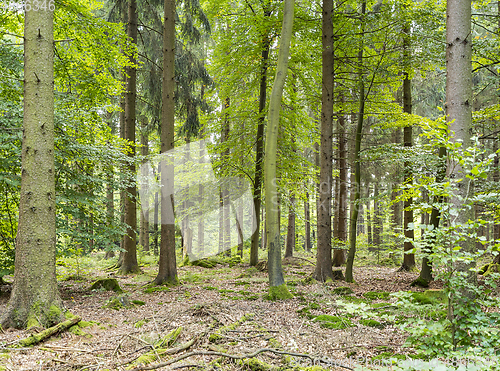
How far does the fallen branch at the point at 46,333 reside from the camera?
142 inches

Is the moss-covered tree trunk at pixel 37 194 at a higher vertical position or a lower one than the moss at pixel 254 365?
higher

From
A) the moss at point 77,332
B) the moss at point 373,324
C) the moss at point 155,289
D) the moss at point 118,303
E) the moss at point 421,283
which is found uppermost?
the moss at point 77,332

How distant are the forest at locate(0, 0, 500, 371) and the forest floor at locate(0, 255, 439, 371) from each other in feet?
0.11

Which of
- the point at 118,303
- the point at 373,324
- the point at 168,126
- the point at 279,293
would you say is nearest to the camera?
the point at 373,324

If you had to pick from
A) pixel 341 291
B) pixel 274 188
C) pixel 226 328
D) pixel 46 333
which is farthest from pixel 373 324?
pixel 46 333

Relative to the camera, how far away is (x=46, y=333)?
389 cm

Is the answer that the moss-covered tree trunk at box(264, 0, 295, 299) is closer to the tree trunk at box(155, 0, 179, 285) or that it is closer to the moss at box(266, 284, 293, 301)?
the moss at box(266, 284, 293, 301)

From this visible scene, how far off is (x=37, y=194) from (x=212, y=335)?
3.07 m

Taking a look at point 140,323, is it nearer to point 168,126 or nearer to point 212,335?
point 212,335

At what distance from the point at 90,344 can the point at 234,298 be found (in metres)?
3.55

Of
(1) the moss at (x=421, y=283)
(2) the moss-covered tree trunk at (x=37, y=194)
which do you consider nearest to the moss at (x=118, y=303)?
(2) the moss-covered tree trunk at (x=37, y=194)

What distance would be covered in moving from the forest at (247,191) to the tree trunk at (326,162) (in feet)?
0.13

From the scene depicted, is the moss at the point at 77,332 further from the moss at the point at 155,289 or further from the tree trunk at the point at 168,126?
the tree trunk at the point at 168,126

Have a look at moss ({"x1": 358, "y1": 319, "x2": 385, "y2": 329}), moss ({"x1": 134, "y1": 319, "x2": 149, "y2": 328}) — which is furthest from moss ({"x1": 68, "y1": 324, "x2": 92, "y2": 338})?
moss ({"x1": 358, "y1": 319, "x2": 385, "y2": 329})
